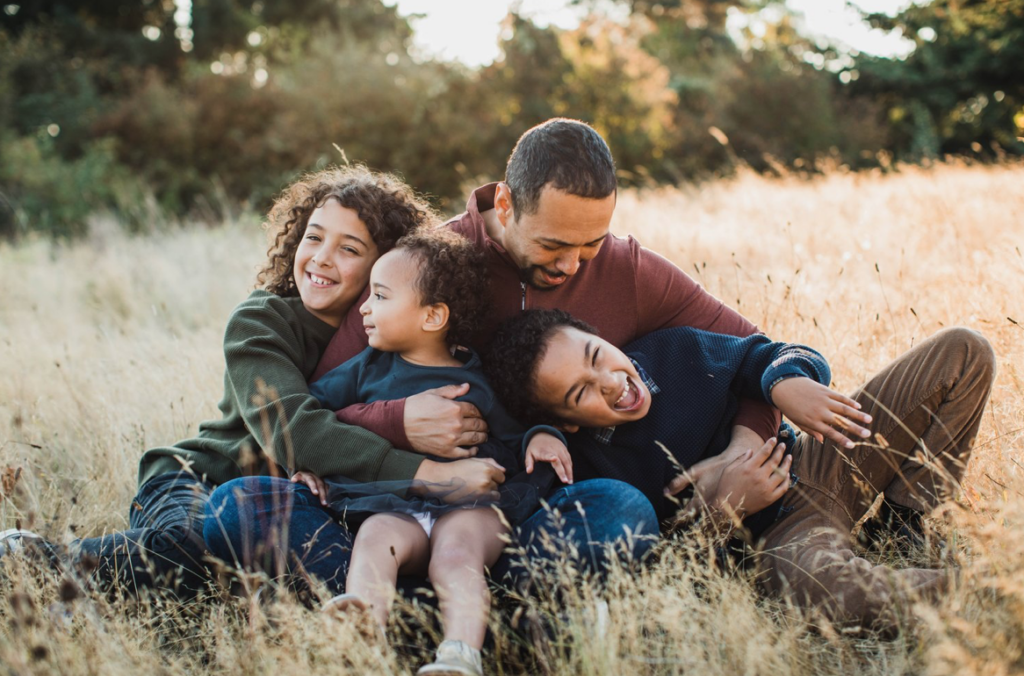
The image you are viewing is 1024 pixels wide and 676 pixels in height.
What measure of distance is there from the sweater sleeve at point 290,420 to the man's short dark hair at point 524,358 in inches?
15.7

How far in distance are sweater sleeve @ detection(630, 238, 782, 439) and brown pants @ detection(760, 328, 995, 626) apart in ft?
1.81

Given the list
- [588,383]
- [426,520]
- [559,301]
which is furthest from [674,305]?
[426,520]

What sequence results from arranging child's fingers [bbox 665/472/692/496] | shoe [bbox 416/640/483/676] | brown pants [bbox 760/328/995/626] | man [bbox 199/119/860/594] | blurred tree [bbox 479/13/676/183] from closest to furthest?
shoe [bbox 416/640/483/676] → brown pants [bbox 760/328/995/626] → man [bbox 199/119/860/594] → child's fingers [bbox 665/472/692/496] → blurred tree [bbox 479/13/676/183]

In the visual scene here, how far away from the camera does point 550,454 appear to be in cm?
263

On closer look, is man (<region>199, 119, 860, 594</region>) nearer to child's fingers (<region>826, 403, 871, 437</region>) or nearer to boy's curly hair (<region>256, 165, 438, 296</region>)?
child's fingers (<region>826, 403, 871, 437</region>)

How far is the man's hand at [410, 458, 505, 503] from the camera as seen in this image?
8.39 feet

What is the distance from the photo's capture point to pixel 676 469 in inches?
110

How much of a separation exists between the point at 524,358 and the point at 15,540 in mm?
1822

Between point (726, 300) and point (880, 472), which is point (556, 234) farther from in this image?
point (726, 300)

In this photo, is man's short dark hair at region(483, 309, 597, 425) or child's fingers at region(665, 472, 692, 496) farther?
man's short dark hair at region(483, 309, 597, 425)

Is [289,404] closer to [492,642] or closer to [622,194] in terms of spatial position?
[492,642]

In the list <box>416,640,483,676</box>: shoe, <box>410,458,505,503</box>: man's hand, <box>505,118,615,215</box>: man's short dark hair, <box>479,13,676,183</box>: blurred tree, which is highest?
<box>479,13,676,183</box>: blurred tree

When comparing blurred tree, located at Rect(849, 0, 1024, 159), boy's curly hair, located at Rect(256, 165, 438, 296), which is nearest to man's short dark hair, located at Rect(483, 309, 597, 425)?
boy's curly hair, located at Rect(256, 165, 438, 296)

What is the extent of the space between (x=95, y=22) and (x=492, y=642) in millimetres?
20566
